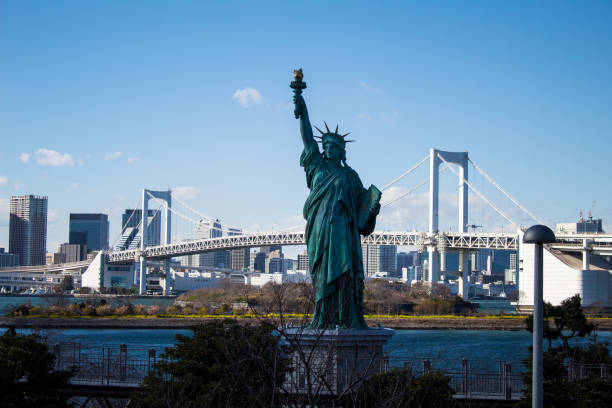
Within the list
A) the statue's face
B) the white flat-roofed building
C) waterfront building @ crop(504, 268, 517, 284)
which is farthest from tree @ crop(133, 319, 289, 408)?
waterfront building @ crop(504, 268, 517, 284)

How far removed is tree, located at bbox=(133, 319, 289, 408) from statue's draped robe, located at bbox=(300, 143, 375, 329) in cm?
149

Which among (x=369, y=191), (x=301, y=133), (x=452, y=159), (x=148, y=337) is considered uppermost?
(x=452, y=159)

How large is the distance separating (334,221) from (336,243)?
1.12 ft

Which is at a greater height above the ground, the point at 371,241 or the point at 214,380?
the point at 371,241

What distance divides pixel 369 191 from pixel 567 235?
4381cm

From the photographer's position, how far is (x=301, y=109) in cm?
1377

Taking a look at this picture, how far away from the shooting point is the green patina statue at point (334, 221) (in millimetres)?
13031

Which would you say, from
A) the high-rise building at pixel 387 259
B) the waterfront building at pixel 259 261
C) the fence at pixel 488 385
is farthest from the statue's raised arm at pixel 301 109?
the high-rise building at pixel 387 259

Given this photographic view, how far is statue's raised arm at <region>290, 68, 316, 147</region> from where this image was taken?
44.9ft

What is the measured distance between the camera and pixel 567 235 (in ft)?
178

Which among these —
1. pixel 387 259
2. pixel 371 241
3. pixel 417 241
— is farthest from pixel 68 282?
pixel 387 259

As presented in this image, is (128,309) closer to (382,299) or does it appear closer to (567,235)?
(382,299)

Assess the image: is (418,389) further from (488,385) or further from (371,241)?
(371,241)

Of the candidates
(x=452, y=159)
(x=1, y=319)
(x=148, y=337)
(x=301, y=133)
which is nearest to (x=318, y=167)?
(x=301, y=133)
